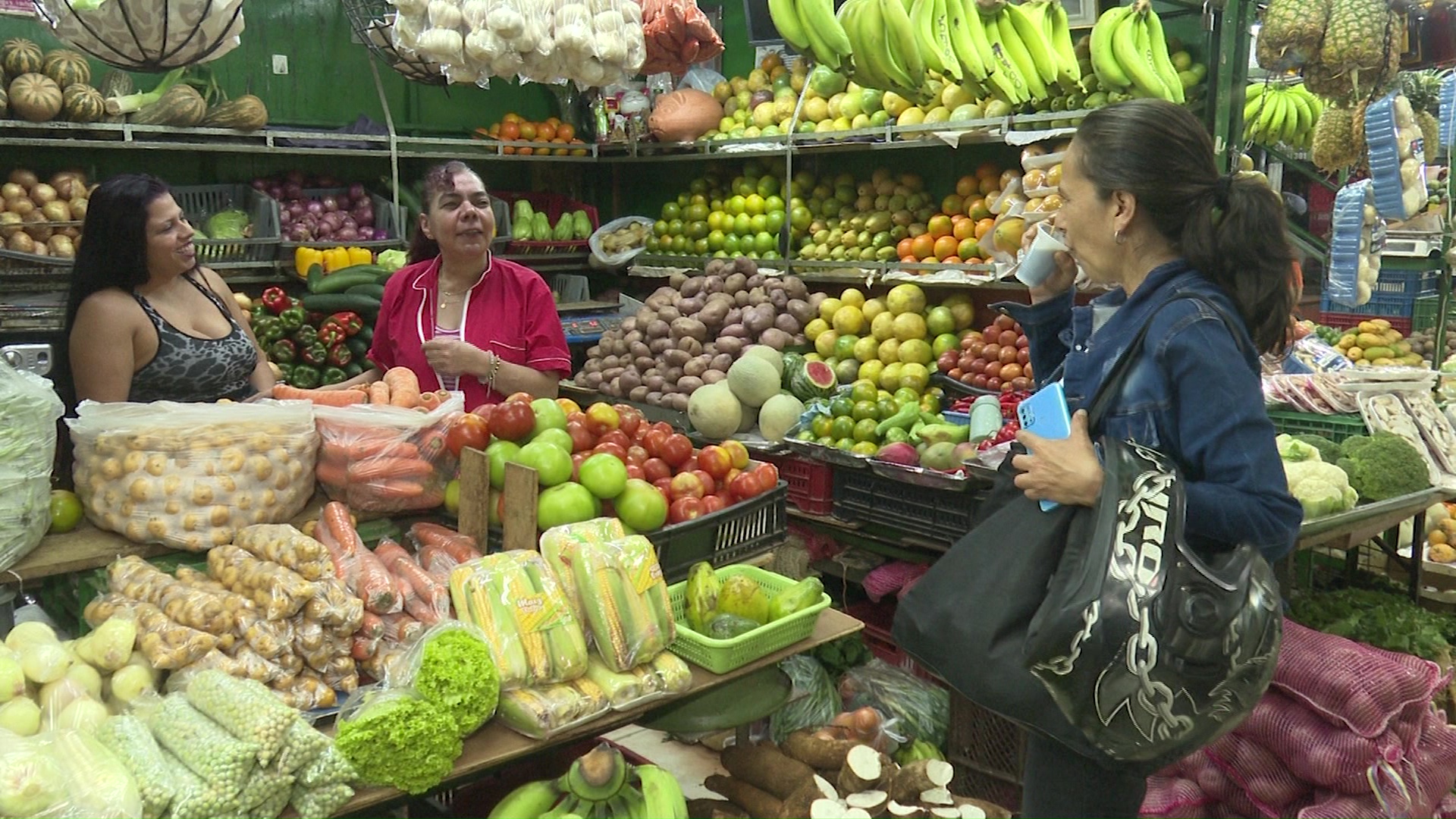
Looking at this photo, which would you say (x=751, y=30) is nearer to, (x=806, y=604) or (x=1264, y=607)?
(x=806, y=604)

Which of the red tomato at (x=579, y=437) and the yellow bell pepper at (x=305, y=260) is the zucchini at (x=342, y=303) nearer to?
the yellow bell pepper at (x=305, y=260)

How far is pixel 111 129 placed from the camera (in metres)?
4.84

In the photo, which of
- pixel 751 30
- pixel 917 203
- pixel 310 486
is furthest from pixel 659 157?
pixel 310 486

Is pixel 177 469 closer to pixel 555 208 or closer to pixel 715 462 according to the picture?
pixel 715 462

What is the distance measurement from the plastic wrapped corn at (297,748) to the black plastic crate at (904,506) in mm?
2345

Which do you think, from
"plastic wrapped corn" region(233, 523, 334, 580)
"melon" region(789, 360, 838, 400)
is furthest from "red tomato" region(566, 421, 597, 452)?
"melon" region(789, 360, 838, 400)

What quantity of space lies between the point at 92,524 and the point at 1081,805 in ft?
6.65

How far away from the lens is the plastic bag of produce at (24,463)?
6.39 ft

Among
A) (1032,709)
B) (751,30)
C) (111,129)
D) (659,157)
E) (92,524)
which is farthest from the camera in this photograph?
(659,157)

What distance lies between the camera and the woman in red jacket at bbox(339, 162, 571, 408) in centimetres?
351

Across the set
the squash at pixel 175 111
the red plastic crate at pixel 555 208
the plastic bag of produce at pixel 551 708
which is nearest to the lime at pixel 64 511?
the plastic bag of produce at pixel 551 708

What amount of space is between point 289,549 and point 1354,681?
8.92 ft

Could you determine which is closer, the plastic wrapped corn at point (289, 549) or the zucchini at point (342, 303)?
the plastic wrapped corn at point (289, 549)

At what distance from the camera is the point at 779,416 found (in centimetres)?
448
